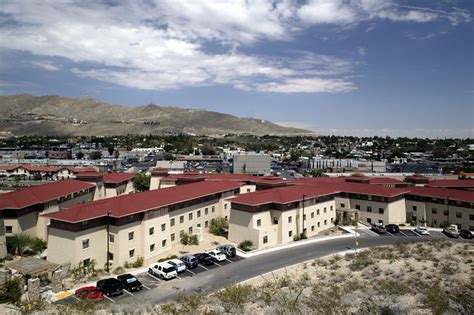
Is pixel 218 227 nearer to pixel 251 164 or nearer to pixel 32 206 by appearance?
pixel 32 206

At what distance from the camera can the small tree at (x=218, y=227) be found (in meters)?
44.1

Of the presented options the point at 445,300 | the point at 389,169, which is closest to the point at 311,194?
the point at 445,300

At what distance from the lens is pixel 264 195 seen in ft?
138

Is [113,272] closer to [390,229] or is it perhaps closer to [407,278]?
[407,278]

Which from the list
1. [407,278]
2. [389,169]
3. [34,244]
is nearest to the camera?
[407,278]

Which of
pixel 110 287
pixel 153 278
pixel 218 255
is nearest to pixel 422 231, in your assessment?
pixel 218 255

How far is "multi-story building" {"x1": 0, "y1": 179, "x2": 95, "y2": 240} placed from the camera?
1473 inches

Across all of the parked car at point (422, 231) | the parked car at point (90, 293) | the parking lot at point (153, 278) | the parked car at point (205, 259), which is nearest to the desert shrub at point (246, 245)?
the parking lot at point (153, 278)

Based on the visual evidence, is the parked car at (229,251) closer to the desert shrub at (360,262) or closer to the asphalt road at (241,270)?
the asphalt road at (241,270)

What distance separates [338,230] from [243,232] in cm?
1449

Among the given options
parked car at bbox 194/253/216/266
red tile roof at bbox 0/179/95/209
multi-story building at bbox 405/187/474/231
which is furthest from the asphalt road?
red tile roof at bbox 0/179/95/209

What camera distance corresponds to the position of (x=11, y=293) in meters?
23.6

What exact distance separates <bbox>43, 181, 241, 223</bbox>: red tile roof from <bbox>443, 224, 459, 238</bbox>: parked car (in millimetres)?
29217

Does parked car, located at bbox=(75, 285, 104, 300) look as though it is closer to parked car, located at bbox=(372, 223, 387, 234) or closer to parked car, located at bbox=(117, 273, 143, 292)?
parked car, located at bbox=(117, 273, 143, 292)
